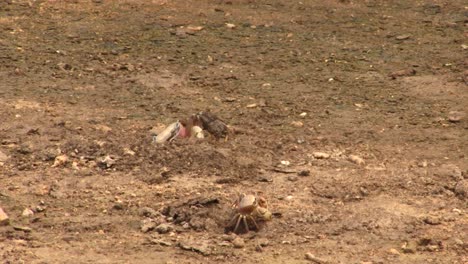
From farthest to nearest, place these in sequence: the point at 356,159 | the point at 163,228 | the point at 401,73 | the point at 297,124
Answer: the point at 401,73, the point at 297,124, the point at 356,159, the point at 163,228

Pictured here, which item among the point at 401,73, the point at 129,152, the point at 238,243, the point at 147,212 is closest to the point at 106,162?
the point at 129,152

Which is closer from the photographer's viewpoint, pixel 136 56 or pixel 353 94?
pixel 353 94

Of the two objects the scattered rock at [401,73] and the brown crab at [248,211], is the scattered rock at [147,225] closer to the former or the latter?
the brown crab at [248,211]

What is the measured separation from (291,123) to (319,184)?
2.78 feet

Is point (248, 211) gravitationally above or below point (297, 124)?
above

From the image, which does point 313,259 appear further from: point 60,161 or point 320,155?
point 60,161

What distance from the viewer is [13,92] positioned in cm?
594

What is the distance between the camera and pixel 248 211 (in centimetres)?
432

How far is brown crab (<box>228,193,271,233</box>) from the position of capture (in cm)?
431

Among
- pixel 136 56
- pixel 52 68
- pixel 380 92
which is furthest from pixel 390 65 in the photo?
pixel 52 68

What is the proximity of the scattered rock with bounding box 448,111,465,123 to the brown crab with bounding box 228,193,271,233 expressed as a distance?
1687 mm

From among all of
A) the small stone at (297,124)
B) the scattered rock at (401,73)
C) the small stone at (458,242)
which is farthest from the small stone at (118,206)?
the scattered rock at (401,73)

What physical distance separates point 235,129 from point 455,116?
1314 mm

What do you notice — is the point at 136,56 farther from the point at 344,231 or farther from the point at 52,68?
the point at 344,231
